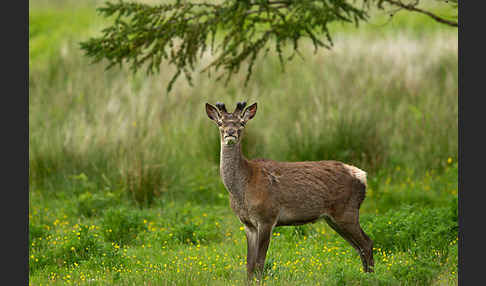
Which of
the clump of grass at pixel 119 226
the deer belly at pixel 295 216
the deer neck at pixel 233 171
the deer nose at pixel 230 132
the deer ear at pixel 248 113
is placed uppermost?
the deer ear at pixel 248 113

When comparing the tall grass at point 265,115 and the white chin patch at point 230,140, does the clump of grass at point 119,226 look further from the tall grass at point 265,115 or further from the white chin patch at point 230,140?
the white chin patch at point 230,140

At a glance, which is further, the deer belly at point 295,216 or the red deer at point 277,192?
the deer belly at point 295,216

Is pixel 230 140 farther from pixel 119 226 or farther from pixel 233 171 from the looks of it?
pixel 119 226

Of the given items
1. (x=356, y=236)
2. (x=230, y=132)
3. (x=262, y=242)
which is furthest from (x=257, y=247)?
(x=230, y=132)

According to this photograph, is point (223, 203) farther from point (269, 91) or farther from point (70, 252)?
point (269, 91)

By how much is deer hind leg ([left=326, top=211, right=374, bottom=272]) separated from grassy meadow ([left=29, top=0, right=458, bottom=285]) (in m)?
0.20

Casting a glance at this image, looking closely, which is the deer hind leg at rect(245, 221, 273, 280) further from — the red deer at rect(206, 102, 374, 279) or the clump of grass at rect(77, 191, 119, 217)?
the clump of grass at rect(77, 191, 119, 217)

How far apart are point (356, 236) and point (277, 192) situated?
1.06 metres

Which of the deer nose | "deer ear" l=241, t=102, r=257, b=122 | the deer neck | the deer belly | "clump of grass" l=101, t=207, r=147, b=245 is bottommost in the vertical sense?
"clump of grass" l=101, t=207, r=147, b=245

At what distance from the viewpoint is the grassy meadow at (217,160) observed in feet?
27.7

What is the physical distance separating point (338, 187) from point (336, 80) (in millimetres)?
9361

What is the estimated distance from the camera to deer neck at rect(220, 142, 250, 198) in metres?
7.53

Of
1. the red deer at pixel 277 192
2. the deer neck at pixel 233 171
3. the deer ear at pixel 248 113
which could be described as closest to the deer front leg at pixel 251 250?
the red deer at pixel 277 192

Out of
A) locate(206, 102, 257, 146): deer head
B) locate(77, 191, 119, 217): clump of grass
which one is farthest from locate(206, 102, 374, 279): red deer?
locate(77, 191, 119, 217): clump of grass
